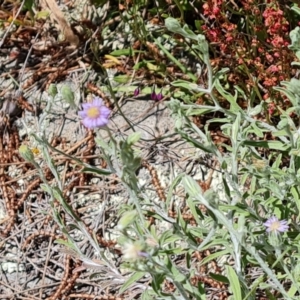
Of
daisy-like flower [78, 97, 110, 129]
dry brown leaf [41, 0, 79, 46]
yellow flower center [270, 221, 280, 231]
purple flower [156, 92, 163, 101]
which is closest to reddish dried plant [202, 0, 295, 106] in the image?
purple flower [156, 92, 163, 101]

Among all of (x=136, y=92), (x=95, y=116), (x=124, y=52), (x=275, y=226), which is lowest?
(x=136, y=92)

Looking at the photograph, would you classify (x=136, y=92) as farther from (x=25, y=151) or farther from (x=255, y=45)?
(x=25, y=151)

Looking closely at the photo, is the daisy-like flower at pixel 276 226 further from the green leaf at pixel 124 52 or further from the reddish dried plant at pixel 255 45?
the green leaf at pixel 124 52

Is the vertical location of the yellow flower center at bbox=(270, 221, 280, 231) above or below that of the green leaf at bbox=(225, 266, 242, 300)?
above

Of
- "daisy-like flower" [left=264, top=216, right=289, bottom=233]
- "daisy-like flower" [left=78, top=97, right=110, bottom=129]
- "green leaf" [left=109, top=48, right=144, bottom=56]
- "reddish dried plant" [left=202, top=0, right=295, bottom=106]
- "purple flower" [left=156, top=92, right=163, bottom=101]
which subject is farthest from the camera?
"green leaf" [left=109, top=48, right=144, bottom=56]

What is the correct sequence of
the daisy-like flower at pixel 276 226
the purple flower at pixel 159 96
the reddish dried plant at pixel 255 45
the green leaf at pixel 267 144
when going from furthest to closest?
the purple flower at pixel 159 96
the reddish dried plant at pixel 255 45
the green leaf at pixel 267 144
the daisy-like flower at pixel 276 226

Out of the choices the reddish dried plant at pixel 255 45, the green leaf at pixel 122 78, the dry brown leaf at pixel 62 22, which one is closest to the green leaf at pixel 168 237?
the reddish dried plant at pixel 255 45

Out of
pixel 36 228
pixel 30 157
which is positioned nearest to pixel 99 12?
pixel 36 228

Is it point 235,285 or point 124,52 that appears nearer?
point 235,285

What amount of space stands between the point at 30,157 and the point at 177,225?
39 centimetres

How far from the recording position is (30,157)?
170cm

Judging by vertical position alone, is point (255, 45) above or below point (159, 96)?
above

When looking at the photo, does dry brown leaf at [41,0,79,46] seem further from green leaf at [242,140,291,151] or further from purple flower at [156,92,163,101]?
green leaf at [242,140,291,151]

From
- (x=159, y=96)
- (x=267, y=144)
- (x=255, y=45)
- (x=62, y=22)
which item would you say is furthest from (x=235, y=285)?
(x=62, y=22)
